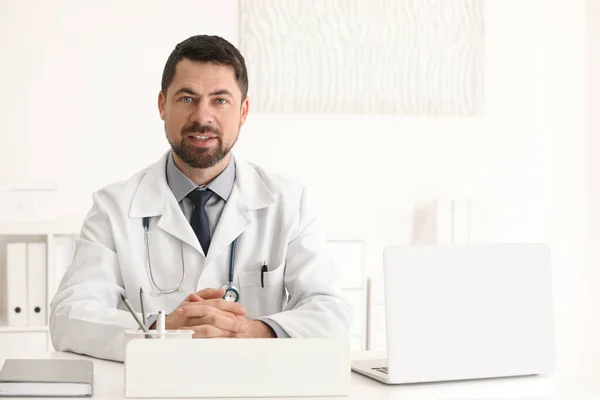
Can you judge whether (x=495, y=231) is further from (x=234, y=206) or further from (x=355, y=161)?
(x=234, y=206)

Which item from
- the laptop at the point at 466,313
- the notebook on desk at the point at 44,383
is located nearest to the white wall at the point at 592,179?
the laptop at the point at 466,313

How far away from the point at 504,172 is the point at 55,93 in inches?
80.0

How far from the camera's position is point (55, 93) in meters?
3.63

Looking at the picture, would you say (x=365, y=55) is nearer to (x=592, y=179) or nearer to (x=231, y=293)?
(x=592, y=179)

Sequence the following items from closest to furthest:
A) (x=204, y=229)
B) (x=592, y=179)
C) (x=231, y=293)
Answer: (x=231, y=293) → (x=204, y=229) → (x=592, y=179)

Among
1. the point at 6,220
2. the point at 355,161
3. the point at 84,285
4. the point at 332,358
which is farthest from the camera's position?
the point at 355,161

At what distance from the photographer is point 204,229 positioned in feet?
7.50

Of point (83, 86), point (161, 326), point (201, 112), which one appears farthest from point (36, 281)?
point (161, 326)

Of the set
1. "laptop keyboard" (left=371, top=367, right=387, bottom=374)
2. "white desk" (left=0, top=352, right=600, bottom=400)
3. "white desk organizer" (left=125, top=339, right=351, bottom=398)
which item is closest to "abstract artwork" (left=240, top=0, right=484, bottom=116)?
"laptop keyboard" (left=371, top=367, right=387, bottom=374)

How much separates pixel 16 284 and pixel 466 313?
2.21 meters

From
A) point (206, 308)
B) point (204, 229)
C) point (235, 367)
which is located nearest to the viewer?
point (235, 367)

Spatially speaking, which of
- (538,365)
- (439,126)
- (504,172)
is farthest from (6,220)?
(538,365)

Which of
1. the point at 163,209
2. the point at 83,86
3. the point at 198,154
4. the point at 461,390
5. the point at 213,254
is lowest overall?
the point at 461,390

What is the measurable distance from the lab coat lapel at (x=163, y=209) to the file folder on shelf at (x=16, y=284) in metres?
1.22
